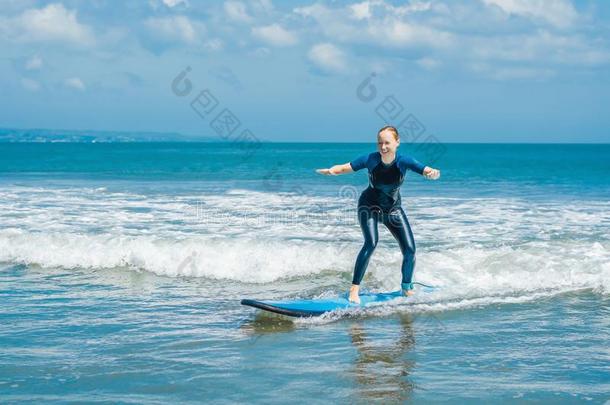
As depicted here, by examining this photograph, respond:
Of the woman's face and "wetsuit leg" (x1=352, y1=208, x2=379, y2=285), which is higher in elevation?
the woman's face

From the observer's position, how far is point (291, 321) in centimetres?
829

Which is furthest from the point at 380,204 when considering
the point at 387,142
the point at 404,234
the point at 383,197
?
the point at 387,142

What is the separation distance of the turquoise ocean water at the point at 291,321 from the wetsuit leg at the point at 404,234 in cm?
44

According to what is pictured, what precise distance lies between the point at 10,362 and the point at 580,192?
27.7 metres

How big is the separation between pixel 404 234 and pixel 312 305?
150cm

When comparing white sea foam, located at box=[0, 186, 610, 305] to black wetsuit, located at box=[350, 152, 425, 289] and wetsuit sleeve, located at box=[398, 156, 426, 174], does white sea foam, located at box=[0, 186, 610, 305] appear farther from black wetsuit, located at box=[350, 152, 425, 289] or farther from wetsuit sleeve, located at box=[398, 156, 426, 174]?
wetsuit sleeve, located at box=[398, 156, 426, 174]

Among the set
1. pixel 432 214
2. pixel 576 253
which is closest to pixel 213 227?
pixel 432 214

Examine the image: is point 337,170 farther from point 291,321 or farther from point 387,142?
point 291,321

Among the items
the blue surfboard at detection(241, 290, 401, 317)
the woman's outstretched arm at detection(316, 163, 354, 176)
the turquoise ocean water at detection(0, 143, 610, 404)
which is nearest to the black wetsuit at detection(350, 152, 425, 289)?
the woman's outstretched arm at detection(316, 163, 354, 176)

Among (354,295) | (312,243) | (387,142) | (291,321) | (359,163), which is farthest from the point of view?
(312,243)

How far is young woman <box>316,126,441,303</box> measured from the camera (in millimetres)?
8242

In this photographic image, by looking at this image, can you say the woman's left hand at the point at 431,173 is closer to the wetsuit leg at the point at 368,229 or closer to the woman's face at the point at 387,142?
the woman's face at the point at 387,142

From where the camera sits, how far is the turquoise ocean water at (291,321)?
19.7 feet

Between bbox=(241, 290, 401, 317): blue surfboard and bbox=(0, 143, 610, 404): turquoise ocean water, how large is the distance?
133mm
